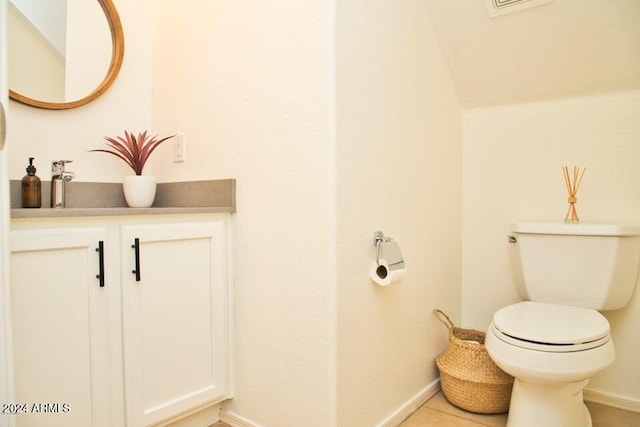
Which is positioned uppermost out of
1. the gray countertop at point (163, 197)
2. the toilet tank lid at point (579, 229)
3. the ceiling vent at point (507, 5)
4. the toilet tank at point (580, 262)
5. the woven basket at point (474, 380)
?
the ceiling vent at point (507, 5)

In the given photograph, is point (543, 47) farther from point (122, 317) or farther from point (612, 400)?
point (122, 317)

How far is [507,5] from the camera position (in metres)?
1.62

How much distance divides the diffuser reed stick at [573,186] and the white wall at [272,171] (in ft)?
3.85

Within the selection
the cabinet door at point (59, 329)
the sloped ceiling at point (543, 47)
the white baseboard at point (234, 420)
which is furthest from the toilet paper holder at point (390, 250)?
the sloped ceiling at point (543, 47)

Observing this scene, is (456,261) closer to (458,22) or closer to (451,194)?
(451,194)

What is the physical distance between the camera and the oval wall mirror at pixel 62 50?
150 cm

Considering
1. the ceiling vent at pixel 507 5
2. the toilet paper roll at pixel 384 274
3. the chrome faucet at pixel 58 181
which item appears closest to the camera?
the toilet paper roll at pixel 384 274

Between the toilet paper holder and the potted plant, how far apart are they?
94cm

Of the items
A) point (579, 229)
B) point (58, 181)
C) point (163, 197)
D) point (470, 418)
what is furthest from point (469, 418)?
point (58, 181)

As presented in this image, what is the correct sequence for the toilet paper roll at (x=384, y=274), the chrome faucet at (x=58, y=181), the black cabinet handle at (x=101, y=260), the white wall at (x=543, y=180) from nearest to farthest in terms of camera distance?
1. the black cabinet handle at (x=101, y=260)
2. the toilet paper roll at (x=384, y=274)
3. the chrome faucet at (x=58, y=181)
4. the white wall at (x=543, y=180)

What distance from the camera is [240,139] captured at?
1.52m

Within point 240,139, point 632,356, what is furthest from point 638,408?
point 240,139

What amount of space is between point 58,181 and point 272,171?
2.59 ft

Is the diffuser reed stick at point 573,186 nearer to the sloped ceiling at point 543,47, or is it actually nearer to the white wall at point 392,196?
the sloped ceiling at point 543,47
